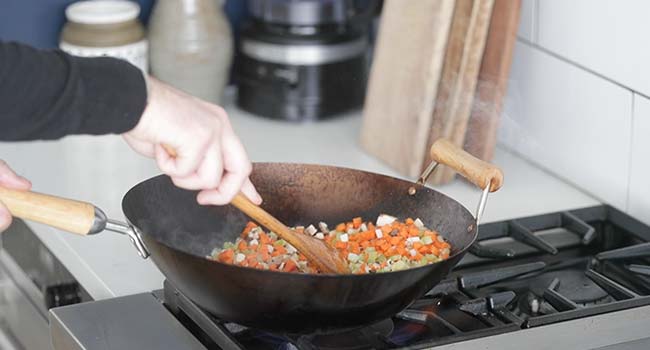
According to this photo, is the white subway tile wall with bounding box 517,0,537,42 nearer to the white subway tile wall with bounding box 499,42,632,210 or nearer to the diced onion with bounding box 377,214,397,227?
the white subway tile wall with bounding box 499,42,632,210

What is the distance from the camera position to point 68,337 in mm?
1344

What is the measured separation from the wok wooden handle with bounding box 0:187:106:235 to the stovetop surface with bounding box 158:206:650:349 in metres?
0.22

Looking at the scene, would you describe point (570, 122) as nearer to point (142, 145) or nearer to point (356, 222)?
point (356, 222)

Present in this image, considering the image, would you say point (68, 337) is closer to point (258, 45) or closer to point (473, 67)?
point (473, 67)

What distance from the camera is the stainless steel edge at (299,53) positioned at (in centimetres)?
210

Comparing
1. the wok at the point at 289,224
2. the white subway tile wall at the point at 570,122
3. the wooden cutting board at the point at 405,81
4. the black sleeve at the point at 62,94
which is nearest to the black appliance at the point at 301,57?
the wooden cutting board at the point at 405,81

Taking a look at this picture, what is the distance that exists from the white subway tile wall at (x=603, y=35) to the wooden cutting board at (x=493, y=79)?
0.25ft

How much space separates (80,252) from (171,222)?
283 millimetres

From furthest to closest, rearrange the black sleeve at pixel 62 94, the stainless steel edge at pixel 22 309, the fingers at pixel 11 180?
the stainless steel edge at pixel 22 309, the fingers at pixel 11 180, the black sleeve at pixel 62 94

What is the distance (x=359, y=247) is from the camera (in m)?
1.40

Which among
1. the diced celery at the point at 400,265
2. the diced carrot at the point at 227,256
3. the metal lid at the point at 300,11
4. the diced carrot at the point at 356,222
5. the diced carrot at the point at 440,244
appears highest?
the metal lid at the point at 300,11

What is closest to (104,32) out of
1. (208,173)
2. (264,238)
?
(264,238)

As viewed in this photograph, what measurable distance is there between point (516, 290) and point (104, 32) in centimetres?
90

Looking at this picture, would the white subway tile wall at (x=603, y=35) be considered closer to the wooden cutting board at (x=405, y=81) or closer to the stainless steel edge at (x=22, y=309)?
the wooden cutting board at (x=405, y=81)
